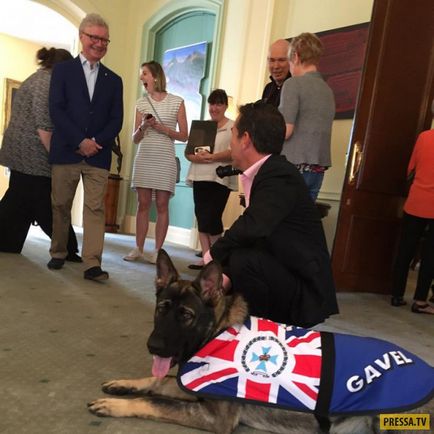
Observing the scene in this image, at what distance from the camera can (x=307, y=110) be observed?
2.91 metres

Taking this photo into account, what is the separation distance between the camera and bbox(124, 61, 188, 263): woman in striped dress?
375cm

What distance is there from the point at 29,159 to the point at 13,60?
7.29m

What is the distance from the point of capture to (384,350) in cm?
137

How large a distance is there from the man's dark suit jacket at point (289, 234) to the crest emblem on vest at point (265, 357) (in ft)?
1.48

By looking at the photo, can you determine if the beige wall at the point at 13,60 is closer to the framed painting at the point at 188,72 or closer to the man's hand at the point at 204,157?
the framed painting at the point at 188,72

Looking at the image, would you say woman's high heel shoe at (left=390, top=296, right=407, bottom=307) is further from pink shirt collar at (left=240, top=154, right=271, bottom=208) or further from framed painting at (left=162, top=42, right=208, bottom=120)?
framed painting at (left=162, top=42, right=208, bottom=120)

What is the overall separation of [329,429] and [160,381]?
0.55 meters

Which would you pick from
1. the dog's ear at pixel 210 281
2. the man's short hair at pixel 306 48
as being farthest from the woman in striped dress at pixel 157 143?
the dog's ear at pixel 210 281

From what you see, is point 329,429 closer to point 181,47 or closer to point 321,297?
point 321,297

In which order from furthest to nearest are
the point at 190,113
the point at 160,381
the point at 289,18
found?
the point at 190,113 < the point at 289,18 < the point at 160,381

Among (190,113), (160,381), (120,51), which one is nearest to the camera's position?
(160,381)

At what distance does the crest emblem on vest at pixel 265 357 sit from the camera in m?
1.34

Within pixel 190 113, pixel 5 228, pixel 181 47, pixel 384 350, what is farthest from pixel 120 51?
pixel 384 350

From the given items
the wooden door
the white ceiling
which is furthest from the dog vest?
the white ceiling
